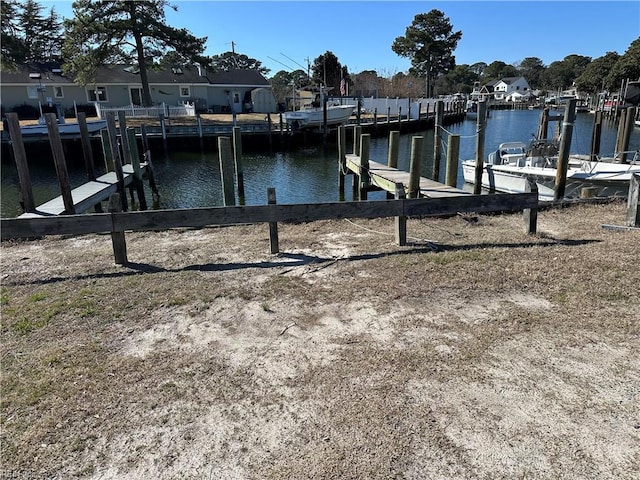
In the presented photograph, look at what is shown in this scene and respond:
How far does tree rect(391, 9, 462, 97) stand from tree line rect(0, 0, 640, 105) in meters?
0.15

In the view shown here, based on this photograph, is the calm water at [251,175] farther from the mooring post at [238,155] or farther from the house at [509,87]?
the house at [509,87]

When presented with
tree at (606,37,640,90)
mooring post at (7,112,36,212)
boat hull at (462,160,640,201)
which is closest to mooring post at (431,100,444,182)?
boat hull at (462,160,640,201)

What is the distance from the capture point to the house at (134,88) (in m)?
39.8

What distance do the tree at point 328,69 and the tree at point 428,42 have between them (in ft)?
51.7

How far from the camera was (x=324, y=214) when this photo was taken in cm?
672

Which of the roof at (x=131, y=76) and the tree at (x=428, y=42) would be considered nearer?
the roof at (x=131, y=76)

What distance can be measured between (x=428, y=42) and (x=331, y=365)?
7621cm

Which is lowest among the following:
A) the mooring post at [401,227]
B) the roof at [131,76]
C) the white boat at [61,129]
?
the mooring post at [401,227]

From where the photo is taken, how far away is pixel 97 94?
41844 mm

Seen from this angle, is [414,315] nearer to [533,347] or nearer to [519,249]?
[533,347]

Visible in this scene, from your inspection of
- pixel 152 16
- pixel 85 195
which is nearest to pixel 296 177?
pixel 85 195

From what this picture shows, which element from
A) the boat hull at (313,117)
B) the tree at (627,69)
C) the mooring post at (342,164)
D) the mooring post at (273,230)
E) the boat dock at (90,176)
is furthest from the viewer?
the tree at (627,69)

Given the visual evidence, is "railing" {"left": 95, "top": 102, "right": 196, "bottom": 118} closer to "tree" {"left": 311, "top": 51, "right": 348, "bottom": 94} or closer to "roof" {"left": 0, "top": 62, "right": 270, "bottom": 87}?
"roof" {"left": 0, "top": 62, "right": 270, "bottom": 87}

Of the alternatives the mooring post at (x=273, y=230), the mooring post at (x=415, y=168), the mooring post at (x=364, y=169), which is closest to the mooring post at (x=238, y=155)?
the mooring post at (x=364, y=169)
